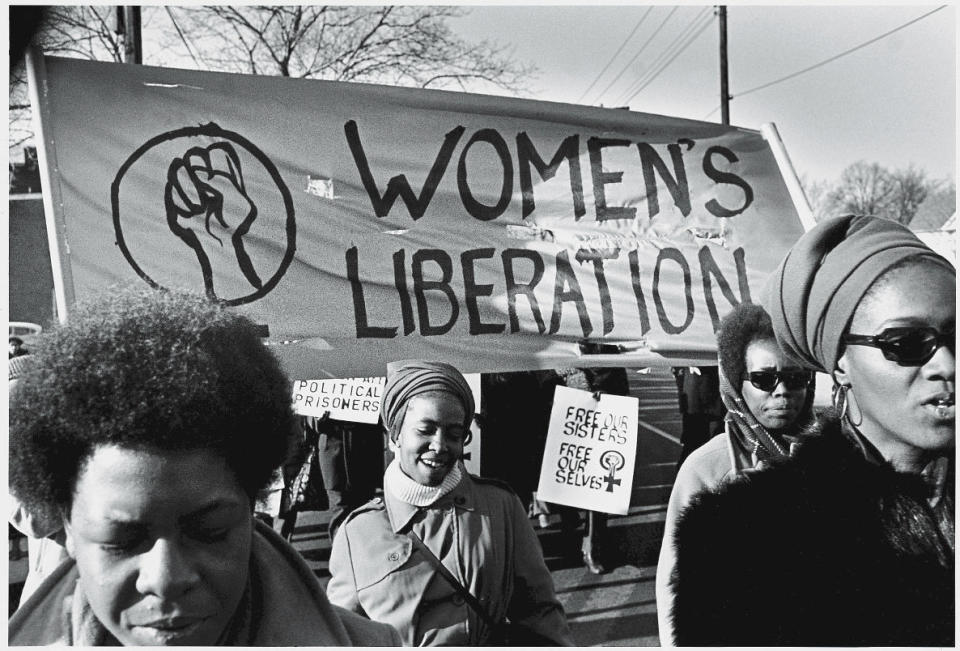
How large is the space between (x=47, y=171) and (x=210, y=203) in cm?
50

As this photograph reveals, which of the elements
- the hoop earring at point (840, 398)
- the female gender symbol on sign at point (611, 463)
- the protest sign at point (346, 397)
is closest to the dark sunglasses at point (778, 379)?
the hoop earring at point (840, 398)

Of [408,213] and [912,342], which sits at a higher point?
[408,213]

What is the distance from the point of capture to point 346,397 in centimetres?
470

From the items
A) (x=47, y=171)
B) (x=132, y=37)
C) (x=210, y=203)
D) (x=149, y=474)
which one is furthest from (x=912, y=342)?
(x=132, y=37)

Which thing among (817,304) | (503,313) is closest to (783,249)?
(503,313)

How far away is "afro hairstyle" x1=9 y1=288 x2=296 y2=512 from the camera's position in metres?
1.30

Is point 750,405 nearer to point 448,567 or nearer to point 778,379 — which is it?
point 778,379

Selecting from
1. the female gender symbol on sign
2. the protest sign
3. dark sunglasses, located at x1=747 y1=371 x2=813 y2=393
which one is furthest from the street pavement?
dark sunglasses, located at x1=747 y1=371 x2=813 y2=393

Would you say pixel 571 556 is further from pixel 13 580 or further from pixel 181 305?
pixel 181 305

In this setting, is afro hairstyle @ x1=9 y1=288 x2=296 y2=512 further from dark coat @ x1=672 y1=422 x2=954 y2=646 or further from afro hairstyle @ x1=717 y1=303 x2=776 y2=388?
afro hairstyle @ x1=717 y1=303 x2=776 y2=388

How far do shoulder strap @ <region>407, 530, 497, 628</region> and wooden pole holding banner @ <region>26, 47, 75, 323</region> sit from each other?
4.32 feet

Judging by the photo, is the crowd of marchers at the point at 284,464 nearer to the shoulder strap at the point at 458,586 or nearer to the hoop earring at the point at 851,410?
the hoop earring at the point at 851,410

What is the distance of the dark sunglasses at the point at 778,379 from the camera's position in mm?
2930

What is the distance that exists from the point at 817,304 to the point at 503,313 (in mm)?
1590
